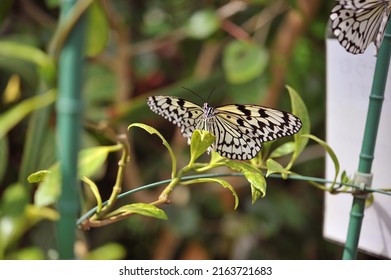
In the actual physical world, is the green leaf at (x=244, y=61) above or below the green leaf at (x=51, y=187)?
above

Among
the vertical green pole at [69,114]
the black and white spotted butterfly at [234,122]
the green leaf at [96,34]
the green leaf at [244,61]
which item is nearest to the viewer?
the vertical green pole at [69,114]

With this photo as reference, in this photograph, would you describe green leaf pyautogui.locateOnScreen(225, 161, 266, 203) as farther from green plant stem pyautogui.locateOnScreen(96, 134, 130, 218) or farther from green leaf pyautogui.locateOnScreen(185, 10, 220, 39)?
green leaf pyautogui.locateOnScreen(185, 10, 220, 39)

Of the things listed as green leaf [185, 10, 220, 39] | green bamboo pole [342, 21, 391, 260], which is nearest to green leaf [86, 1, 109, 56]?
green bamboo pole [342, 21, 391, 260]

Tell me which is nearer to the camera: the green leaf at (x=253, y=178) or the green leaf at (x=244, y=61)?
the green leaf at (x=253, y=178)

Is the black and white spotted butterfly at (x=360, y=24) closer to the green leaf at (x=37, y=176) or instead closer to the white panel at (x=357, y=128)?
the white panel at (x=357, y=128)

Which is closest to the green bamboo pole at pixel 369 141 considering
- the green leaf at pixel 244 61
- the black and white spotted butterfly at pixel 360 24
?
the black and white spotted butterfly at pixel 360 24

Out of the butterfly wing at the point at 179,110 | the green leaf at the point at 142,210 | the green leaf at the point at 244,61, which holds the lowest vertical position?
the green leaf at the point at 142,210

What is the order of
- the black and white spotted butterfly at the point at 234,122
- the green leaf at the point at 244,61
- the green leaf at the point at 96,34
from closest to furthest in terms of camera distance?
1. the black and white spotted butterfly at the point at 234,122
2. the green leaf at the point at 96,34
3. the green leaf at the point at 244,61

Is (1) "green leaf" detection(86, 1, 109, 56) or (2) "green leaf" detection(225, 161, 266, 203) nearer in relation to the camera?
(2) "green leaf" detection(225, 161, 266, 203)
